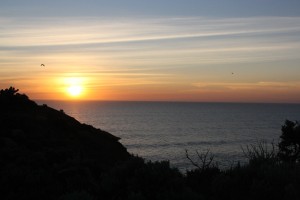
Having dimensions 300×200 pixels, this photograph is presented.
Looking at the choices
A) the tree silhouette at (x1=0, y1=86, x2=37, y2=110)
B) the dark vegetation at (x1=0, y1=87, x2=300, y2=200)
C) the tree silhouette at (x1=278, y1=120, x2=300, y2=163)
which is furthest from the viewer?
the tree silhouette at (x1=278, y1=120, x2=300, y2=163)

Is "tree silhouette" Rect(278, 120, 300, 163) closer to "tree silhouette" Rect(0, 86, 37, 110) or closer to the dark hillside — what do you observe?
the dark hillside

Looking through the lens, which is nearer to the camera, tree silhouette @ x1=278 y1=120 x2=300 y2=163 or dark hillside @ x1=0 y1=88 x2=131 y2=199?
dark hillside @ x1=0 y1=88 x2=131 y2=199

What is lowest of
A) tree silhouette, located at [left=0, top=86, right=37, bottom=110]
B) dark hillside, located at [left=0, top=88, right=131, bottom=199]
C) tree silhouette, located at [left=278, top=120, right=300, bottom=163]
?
tree silhouette, located at [left=278, top=120, right=300, bottom=163]

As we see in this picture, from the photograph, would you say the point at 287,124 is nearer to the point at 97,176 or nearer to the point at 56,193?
the point at 97,176

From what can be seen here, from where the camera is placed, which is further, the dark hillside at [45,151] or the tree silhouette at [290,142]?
the tree silhouette at [290,142]

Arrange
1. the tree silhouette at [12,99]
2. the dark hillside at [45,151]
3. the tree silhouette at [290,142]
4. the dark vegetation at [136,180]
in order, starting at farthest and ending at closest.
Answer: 1. the tree silhouette at [290,142]
2. the tree silhouette at [12,99]
3. the dark hillside at [45,151]
4. the dark vegetation at [136,180]

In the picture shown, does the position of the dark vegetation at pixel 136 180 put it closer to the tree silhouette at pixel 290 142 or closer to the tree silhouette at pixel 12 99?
the tree silhouette at pixel 12 99

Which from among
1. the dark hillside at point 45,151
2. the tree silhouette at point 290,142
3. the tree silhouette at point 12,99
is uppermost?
the tree silhouette at point 12,99

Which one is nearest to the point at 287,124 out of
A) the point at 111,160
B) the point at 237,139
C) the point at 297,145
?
the point at 297,145

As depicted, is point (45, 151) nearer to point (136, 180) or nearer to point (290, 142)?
point (136, 180)

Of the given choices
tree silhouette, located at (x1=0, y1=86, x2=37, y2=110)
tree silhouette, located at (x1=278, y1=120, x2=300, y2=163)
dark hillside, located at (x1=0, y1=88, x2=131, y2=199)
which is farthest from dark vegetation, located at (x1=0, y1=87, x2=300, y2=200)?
tree silhouette, located at (x1=278, y1=120, x2=300, y2=163)

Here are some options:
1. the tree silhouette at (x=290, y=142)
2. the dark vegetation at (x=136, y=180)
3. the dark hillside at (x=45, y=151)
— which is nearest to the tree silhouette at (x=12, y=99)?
the dark hillside at (x=45, y=151)

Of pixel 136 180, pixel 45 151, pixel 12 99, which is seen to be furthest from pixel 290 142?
pixel 136 180

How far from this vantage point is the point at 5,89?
22359mm
